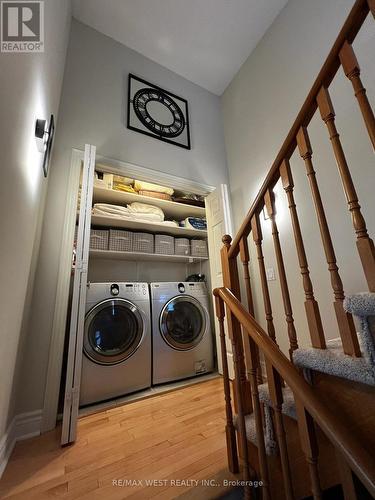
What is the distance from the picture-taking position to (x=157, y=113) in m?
2.59

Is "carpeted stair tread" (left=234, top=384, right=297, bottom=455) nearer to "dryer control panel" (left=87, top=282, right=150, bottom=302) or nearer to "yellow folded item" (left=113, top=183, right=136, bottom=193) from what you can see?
"dryer control panel" (left=87, top=282, right=150, bottom=302)

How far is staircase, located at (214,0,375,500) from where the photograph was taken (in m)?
0.59

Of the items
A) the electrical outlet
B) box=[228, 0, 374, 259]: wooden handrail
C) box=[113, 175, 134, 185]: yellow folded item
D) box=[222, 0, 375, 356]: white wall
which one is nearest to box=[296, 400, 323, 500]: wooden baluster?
box=[228, 0, 374, 259]: wooden handrail

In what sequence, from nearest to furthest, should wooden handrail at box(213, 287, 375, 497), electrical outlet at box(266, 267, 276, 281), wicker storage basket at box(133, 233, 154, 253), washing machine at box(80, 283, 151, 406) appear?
wooden handrail at box(213, 287, 375, 497)
washing machine at box(80, 283, 151, 406)
electrical outlet at box(266, 267, 276, 281)
wicker storage basket at box(133, 233, 154, 253)

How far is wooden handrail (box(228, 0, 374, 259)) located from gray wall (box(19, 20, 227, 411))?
1.45m

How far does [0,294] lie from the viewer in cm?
89

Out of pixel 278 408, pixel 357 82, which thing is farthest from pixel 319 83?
pixel 278 408

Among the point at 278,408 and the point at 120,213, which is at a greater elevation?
the point at 120,213

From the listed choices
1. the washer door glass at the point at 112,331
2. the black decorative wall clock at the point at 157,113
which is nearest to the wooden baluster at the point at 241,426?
the washer door glass at the point at 112,331

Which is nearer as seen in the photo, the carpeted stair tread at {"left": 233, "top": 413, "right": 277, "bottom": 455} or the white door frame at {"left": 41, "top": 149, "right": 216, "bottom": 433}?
the carpeted stair tread at {"left": 233, "top": 413, "right": 277, "bottom": 455}

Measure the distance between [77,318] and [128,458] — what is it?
830 millimetres

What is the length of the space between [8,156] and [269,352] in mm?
1252

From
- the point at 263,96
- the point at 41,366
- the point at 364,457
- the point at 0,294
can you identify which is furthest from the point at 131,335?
the point at 263,96

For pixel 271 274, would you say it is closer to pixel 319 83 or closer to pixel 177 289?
pixel 177 289
